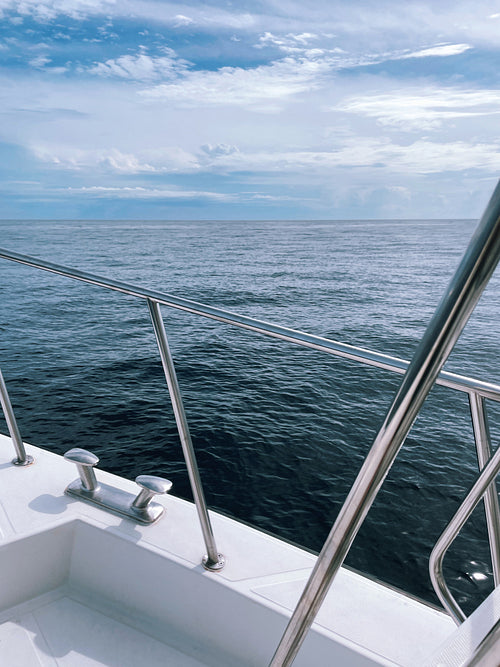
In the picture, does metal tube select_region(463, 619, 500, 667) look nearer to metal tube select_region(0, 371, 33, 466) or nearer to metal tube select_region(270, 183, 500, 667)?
metal tube select_region(270, 183, 500, 667)

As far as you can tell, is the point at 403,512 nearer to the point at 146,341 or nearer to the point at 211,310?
the point at 211,310

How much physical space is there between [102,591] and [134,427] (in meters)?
5.82

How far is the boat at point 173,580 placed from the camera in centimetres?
105

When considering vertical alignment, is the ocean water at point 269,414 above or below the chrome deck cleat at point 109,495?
above

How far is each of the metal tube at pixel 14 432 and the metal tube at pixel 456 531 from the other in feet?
4.12

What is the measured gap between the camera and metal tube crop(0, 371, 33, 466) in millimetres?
1501

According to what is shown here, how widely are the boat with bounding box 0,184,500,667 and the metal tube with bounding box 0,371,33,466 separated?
1 cm

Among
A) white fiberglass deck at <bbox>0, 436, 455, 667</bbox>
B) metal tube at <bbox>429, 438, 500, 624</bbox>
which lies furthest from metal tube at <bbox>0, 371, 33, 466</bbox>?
metal tube at <bbox>429, 438, 500, 624</bbox>

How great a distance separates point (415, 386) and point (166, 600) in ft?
3.90

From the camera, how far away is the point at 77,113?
83938 mm

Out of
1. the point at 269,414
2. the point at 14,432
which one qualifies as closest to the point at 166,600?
the point at 14,432

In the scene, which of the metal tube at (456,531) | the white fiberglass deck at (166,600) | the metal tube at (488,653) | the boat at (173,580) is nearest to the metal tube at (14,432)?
the boat at (173,580)

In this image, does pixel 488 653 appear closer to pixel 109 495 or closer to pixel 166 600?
pixel 166 600

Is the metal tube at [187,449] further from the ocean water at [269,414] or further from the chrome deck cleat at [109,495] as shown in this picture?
the ocean water at [269,414]
